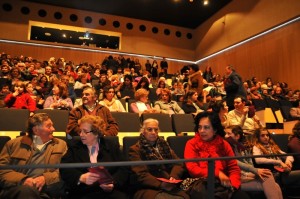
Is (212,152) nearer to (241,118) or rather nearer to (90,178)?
(90,178)

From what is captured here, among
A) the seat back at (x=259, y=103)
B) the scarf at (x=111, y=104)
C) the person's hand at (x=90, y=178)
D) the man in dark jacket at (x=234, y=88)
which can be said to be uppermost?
the man in dark jacket at (x=234, y=88)

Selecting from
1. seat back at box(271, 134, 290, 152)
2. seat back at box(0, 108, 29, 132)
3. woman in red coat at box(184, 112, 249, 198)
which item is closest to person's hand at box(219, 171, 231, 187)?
woman in red coat at box(184, 112, 249, 198)

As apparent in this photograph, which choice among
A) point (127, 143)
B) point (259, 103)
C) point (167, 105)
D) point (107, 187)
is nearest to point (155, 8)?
point (259, 103)

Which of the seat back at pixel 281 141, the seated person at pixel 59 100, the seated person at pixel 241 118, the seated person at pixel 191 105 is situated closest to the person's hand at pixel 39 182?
the seated person at pixel 59 100

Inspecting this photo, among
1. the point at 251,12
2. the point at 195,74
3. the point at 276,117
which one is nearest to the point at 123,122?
the point at 195,74

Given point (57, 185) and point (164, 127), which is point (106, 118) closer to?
point (164, 127)

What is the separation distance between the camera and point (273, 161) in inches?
101

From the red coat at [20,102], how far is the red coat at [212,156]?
8.62ft

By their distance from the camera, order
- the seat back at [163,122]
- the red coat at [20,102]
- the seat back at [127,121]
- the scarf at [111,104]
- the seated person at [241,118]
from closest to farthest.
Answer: the seat back at [127,121]
the seat back at [163,122]
the seated person at [241,118]
the red coat at [20,102]
the scarf at [111,104]

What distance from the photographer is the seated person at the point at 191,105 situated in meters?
4.75

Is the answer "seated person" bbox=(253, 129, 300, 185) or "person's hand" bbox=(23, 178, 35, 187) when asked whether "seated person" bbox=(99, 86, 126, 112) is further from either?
"person's hand" bbox=(23, 178, 35, 187)

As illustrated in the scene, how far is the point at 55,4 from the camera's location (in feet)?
35.5

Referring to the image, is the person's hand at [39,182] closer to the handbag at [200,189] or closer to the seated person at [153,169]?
the seated person at [153,169]

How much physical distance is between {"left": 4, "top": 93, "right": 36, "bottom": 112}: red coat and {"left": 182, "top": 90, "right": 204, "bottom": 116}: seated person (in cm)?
243
